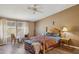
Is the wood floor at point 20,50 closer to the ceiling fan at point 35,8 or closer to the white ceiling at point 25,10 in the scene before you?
the white ceiling at point 25,10

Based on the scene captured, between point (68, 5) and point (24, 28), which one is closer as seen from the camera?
point (68, 5)

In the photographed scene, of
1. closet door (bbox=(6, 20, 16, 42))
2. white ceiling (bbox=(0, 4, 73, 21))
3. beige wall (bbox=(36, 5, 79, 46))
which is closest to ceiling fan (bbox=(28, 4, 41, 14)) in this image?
white ceiling (bbox=(0, 4, 73, 21))

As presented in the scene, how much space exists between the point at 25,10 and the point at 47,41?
0.81 metres

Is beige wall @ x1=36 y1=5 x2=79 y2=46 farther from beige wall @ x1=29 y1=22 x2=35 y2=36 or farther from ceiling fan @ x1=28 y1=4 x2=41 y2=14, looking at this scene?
ceiling fan @ x1=28 y1=4 x2=41 y2=14

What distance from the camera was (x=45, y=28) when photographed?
7.79 feet

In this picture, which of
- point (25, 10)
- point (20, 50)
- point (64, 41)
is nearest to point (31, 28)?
point (25, 10)

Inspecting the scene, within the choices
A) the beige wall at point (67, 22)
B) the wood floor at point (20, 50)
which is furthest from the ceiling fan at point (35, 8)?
→ the wood floor at point (20, 50)

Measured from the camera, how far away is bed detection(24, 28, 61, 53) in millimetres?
2307

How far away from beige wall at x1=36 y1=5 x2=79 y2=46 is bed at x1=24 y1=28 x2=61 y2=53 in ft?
0.45

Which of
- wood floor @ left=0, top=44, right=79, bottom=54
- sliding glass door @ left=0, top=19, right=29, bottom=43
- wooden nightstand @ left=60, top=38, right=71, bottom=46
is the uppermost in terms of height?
sliding glass door @ left=0, top=19, right=29, bottom=43
